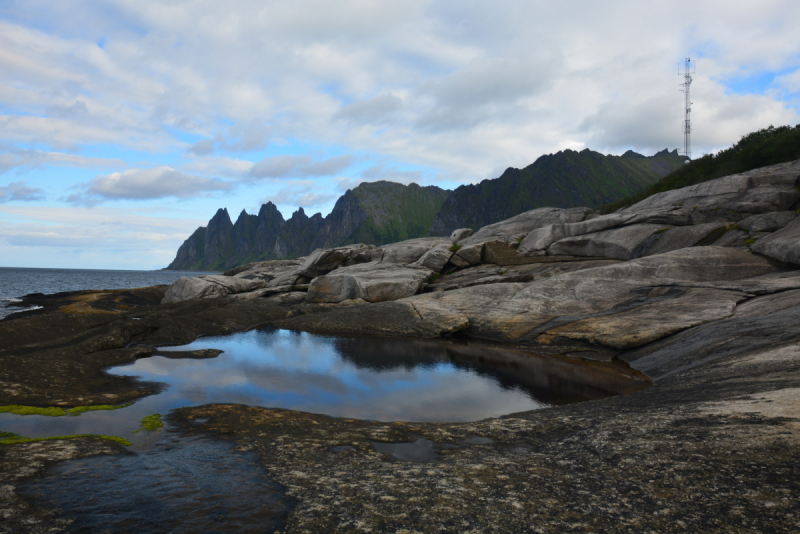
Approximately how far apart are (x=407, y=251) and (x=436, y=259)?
770cm

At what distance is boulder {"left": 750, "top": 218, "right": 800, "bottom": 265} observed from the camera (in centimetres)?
2581

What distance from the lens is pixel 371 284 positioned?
43.9m

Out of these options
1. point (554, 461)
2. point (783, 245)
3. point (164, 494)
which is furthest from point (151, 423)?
point (783, 245)

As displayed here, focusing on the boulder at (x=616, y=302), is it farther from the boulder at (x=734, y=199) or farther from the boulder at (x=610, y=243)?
the boulder at (x=734, y=199)

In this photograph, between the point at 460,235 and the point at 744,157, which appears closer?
the point at 744,157

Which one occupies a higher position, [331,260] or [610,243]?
[331,260]

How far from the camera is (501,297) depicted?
112 ft

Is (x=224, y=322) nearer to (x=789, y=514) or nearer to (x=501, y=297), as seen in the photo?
(x=501, y=297)

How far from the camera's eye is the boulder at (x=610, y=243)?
38719mm

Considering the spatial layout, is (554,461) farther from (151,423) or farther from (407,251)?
(407,251)

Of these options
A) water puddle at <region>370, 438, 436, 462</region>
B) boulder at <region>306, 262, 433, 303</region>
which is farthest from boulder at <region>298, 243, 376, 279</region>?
water puddle at <region>370, 438, 436, 462</region>

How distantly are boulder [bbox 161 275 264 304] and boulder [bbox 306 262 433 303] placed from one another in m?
13.8

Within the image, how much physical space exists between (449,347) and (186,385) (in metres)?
16.7

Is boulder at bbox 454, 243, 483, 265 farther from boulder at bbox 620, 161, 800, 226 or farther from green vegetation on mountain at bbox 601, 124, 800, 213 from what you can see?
green vegetation on mountain at bbox 601, 124, 800, 213
